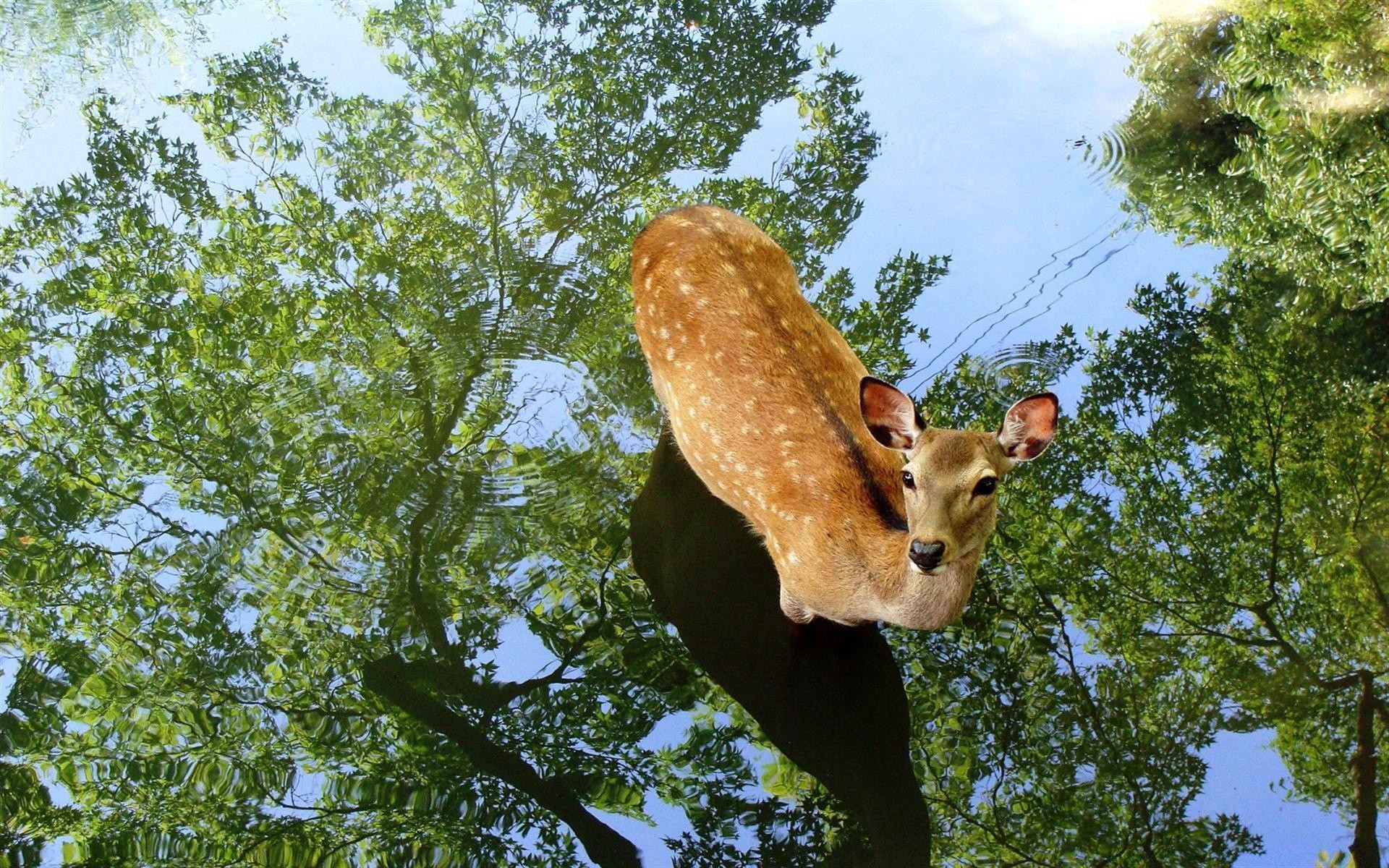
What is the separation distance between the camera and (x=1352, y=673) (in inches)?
168

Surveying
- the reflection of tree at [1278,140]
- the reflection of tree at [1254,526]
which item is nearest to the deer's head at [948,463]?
the reflection of tree at [1254,526]

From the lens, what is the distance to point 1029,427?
3387mm

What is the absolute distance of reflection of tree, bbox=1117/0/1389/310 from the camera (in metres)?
5.48

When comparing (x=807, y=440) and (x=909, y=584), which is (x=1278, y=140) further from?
(x=909, y=584)

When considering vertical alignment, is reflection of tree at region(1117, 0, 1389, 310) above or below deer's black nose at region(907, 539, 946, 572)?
above

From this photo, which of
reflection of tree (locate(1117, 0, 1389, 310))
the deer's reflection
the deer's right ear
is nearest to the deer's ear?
the deer's right ear

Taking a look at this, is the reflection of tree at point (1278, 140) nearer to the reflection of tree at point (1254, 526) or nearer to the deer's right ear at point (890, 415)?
the reflection of tree at point (1254, 526)

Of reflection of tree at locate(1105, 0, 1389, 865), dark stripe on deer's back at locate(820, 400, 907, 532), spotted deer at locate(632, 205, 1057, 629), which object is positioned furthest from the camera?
reflection of tree at locate(1105, 0, 1389, 865)

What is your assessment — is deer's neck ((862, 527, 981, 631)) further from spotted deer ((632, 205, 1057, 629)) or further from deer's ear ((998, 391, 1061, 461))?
deer's ear ((998, 391, 1061, 461))

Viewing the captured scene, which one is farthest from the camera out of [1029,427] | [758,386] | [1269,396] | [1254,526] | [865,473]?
[1269,396]

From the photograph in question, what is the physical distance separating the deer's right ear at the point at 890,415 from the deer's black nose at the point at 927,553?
0.39m

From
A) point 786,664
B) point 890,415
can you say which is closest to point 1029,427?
point 890,415

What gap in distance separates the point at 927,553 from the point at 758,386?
43.9 inches

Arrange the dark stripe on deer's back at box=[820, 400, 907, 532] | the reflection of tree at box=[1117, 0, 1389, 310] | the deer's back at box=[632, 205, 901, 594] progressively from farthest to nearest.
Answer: the reflection of tree at box=[1117, 0, 1389, 310]
the deer's back at box=[632, 205, 901, 594]
the dark stripe on deer's back at box=[820, 400, 907, 532]
